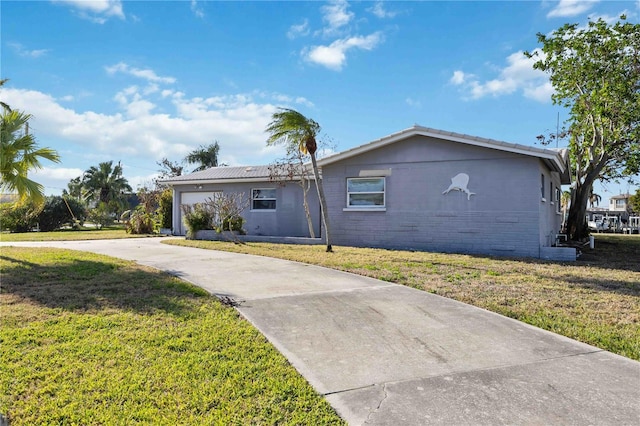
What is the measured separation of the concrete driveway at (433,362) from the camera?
9.46 feet

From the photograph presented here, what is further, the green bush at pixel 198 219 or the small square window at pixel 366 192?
the green bush at pixel 198 219

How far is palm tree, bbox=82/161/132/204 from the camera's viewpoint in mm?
38463

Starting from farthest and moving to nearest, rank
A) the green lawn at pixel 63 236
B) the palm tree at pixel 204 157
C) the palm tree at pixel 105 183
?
the palm tree at pixel 105 183 → the palm tree at pixel 204 157 → the green lawn at pixel 63 236

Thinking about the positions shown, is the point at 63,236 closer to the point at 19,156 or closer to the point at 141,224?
the point at 141,224

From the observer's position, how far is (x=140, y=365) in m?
3.58

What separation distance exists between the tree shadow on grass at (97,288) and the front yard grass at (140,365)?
41 millimetres

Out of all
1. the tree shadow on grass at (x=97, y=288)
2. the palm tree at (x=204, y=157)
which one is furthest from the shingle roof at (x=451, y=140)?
the palm tree at (x=204, y=157)

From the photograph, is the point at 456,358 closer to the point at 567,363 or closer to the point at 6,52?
the point at 567,363

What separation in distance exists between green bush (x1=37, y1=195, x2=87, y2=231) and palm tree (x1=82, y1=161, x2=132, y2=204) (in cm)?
729

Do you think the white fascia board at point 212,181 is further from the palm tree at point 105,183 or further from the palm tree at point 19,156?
the palm tree at point 105,183

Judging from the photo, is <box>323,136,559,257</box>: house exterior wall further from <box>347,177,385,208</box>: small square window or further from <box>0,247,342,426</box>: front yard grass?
<box>0,247,342,426</box>: front yard grass

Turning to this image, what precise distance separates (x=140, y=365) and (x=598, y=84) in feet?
60.9

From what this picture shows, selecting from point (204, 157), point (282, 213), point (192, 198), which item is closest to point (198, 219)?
point (282, 213)

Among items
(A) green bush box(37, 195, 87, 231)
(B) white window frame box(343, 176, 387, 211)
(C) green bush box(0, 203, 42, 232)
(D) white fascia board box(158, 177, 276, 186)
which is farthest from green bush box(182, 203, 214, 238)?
(A) green bush box(37, 195, 87, 231)
